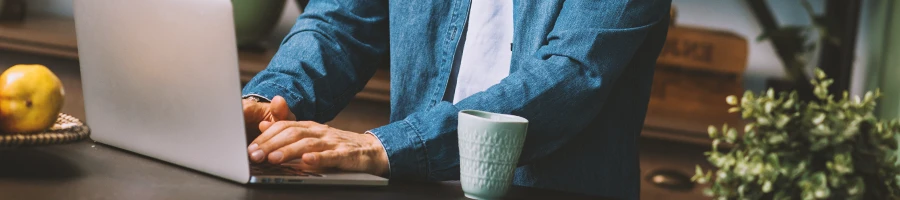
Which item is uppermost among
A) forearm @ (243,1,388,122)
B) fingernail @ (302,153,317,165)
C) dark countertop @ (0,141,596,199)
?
forearm @ (243,1,388,122)

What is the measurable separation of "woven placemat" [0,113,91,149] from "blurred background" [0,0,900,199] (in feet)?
3.77

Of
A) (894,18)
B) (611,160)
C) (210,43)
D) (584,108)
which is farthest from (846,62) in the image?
(210,43)

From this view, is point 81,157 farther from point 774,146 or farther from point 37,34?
point 37,34

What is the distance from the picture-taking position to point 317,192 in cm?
92

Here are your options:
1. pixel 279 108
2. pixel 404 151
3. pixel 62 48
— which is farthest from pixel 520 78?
pixel 62 48

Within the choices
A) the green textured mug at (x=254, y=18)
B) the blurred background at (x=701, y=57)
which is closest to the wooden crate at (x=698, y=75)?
the blurred background at (x=701, y=57)

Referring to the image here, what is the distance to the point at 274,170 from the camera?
3.19 ft

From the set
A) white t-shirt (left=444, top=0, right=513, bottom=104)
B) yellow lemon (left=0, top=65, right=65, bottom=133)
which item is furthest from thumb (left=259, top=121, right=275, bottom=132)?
white t-shirt (left=444, top=0, right=513, bottom=104)

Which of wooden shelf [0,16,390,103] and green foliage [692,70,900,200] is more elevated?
wooden shelf [0,16,390,103]

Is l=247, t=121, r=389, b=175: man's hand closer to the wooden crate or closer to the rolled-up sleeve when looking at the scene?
the rolled-up sleeve

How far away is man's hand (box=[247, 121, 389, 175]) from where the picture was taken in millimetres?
998

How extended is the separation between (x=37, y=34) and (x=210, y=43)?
5.06 feet

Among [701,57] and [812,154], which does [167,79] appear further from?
[701,57]

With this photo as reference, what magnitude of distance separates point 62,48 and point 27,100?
1396mm
